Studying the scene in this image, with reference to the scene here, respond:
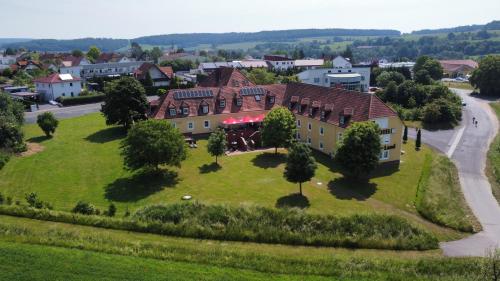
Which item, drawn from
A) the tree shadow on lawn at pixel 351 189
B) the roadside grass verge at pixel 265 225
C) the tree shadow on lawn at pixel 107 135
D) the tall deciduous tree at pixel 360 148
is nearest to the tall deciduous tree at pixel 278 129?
the tree shadow on lawn at pixel 351 189

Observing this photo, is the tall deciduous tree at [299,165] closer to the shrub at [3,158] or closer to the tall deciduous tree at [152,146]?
the tall deciduous tree at [152,146]

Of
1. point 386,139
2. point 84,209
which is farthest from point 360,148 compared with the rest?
point 84,209

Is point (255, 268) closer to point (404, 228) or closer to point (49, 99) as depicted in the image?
point (404, 228)

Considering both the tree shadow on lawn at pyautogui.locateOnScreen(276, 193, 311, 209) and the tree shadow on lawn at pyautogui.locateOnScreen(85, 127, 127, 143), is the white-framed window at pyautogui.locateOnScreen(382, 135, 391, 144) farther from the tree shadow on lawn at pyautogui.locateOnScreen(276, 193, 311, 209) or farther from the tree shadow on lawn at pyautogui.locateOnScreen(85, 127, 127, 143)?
the tree shadow on lawn at pyautogui.locateOnScreen(85, 127, 127, 143)

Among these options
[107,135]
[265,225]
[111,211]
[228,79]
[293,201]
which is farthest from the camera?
[228,79]

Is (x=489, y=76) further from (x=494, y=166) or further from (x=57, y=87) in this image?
(x=57, y=87)

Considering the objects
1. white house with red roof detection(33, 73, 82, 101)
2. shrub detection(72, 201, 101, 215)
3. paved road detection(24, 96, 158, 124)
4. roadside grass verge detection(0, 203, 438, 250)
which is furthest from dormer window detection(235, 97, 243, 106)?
white house with red roof detection(33, 73, 82, 101)

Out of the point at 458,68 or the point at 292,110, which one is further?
the point at 458,68

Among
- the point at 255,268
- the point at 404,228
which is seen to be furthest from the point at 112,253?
the point at 404,228
